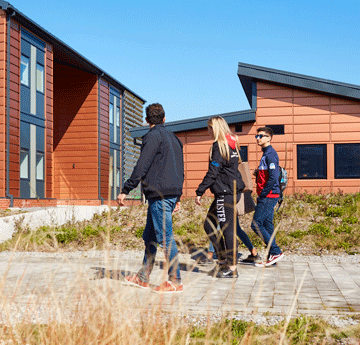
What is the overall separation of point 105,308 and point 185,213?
9458 millimetres

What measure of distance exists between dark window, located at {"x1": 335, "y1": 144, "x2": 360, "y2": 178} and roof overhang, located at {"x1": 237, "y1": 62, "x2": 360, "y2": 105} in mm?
1693

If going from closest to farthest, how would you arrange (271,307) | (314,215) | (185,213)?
1. (271,307)
2. (314,215)
3. (185,213)

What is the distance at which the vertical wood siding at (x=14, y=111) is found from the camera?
16.0 m

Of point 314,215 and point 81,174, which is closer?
point 314,215

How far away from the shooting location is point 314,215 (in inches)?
448

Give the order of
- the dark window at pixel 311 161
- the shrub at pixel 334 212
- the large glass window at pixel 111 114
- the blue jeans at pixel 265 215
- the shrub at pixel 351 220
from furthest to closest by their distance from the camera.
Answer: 1. the large glass window at pixel 111 114
2. the dark window at pixel 311 161
3. the shrub at pixel 334 212
4. the shrub at pixel 351 220
5. the blue jeans at pixel 265 215

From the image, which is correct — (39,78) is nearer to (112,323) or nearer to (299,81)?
(299,81)

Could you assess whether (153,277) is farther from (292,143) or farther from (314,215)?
(292,143)

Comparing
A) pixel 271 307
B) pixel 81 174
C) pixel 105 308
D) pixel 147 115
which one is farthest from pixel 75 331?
pixel 81 174

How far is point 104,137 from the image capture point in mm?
24375

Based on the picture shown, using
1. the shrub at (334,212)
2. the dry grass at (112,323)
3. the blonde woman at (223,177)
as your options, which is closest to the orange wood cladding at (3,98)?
the shrub at (334,212)

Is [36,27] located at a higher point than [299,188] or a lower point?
higher

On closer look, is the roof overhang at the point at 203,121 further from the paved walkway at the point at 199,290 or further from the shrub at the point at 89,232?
the paved walkway at the point at 199,290

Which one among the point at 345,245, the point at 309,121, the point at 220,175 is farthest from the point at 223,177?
the point at 309,121
